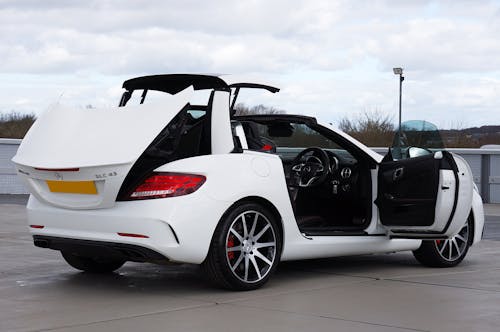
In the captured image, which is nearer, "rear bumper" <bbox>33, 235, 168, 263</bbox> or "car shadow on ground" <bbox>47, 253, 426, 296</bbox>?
"rear bumper" <bbox>33, 235, 168, 263</bbox>

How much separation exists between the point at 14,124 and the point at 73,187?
28.9 metres

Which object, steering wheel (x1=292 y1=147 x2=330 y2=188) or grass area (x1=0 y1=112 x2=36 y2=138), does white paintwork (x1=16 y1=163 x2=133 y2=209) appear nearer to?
steering wheel (x1=292 y1=147 x2=330 y2=188)

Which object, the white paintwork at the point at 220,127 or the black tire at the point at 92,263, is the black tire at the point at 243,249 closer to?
the white paintwork at the point at 220,127

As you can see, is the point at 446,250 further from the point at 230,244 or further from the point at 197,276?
the point at 230,244

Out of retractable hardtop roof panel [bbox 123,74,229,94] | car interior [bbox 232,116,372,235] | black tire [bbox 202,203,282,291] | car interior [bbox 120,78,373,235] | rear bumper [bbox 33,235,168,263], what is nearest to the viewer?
rear bumper [bbox 33,235,168,263]

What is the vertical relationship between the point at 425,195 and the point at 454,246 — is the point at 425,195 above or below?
above

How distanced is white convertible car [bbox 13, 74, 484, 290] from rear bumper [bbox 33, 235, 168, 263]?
11 mm

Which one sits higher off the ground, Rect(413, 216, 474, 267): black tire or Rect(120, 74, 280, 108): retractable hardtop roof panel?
Rect(120, 74, 280, 108): retractable hardtop roof panel

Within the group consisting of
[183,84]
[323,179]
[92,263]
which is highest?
[183,84]

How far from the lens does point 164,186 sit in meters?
7.18

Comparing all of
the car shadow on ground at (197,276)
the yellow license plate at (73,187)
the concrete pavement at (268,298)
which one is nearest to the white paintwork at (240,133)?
the car shadow on ground at (197,276)

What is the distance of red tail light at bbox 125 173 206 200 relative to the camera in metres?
7.17

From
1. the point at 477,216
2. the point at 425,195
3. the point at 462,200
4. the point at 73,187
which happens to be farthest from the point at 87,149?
the point at 477,216

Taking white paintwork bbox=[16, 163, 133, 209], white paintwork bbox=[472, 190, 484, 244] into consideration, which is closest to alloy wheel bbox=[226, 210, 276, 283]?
white paintwork bbox=[16, 163, 133, 209]
